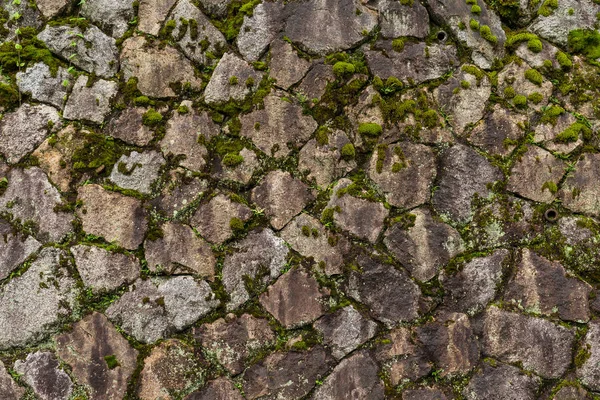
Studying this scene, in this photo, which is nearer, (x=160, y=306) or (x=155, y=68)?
(x=160, y=306)

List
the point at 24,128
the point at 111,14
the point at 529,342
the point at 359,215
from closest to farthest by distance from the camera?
the point at 529,342
the point at 359,215
the point at 24,128
the point at 111,14

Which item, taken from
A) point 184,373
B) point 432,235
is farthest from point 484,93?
point 184,373

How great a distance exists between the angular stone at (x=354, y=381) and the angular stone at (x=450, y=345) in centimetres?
40

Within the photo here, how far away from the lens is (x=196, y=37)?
4035mm

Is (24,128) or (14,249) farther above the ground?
(24,128)

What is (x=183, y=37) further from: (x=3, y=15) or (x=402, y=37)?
(x=402, y=37)

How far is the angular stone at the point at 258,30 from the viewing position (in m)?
4.02

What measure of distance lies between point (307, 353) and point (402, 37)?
244 cm

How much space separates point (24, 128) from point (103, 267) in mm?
1199

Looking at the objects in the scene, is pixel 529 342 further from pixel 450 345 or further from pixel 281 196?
pixel 281 196

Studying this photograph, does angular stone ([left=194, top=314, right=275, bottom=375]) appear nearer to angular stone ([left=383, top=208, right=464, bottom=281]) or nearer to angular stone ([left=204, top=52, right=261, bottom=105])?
angular stone ([left=383, top=208, right=464, bottom=281])

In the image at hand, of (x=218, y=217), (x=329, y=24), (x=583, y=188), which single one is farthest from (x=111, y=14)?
(x=583, y=188)

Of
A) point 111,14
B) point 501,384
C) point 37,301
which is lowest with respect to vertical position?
point 501,384

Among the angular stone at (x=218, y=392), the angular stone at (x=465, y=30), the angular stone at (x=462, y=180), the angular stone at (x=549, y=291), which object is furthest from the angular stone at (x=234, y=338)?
the angular stone at (x=465, y=30)
